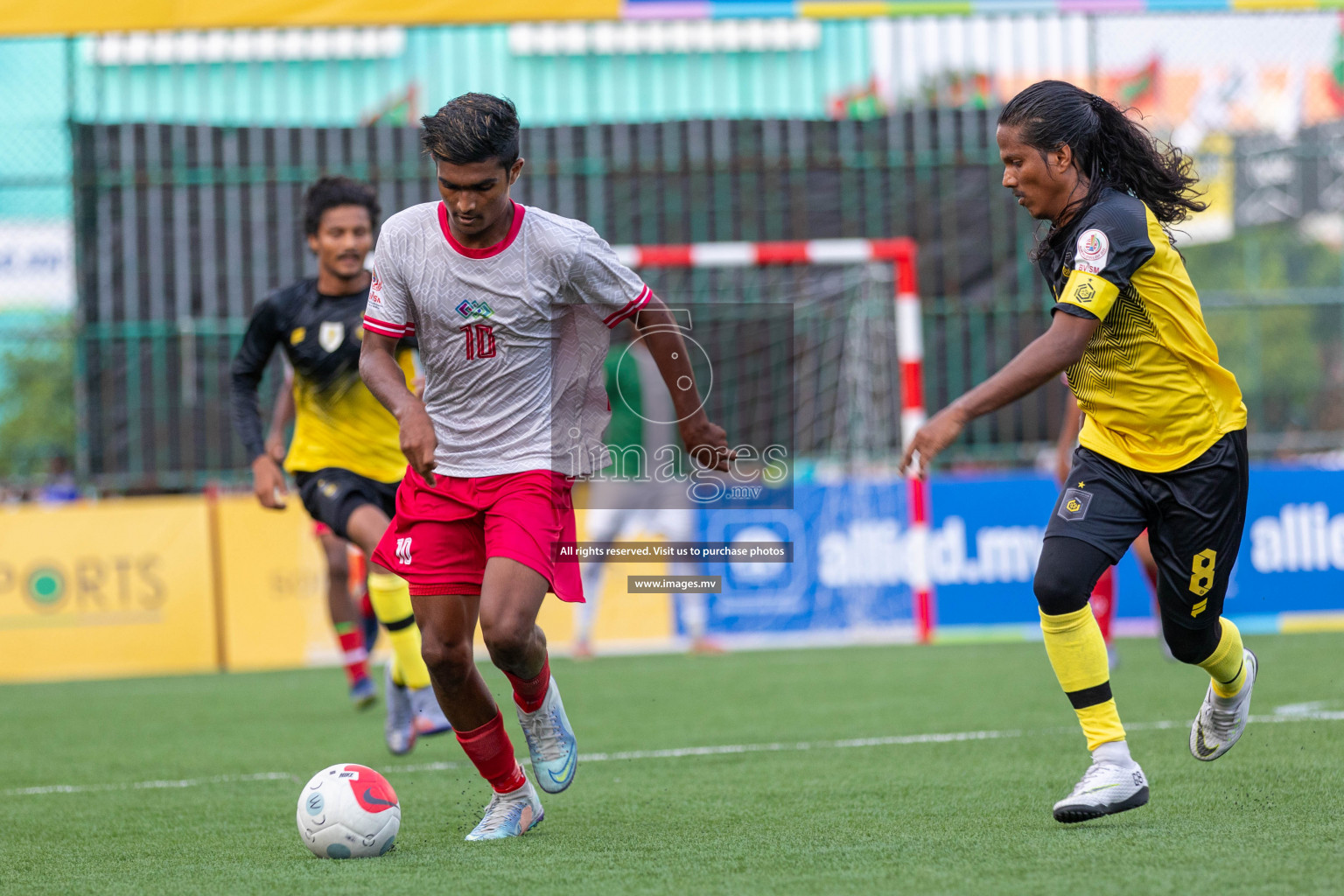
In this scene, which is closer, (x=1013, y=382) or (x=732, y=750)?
(x=1013, y=382)

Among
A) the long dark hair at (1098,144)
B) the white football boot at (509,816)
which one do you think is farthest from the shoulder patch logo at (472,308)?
the long dark hair at (1098,144)

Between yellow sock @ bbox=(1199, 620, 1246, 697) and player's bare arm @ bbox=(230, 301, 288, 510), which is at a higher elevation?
player's bare arm @ bbox=(230, 301, 288, 510)

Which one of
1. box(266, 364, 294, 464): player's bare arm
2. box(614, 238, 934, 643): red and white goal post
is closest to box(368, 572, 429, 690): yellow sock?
box(266, 364, 294, 464): player's bare arm

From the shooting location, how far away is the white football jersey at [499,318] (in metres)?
4.32

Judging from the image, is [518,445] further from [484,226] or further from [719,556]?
[719,556]

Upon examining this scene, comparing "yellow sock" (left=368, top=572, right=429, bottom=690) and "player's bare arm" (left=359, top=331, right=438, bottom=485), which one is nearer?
"player's bare arm" (left=359, top=331, right=438, bottom=485)

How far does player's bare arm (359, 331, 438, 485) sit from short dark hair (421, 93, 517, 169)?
1.82 feet

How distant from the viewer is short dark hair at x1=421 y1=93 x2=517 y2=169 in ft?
13.4

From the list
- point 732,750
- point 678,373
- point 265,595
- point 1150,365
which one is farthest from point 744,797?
point 265,595

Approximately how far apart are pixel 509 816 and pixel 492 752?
196 millimetres

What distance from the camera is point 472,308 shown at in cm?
433

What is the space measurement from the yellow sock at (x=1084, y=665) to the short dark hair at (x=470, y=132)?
76.1 inches

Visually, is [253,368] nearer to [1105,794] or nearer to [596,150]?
[1105,794]

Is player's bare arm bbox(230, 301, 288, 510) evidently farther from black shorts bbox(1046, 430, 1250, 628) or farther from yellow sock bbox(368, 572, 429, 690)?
black shorts bbox(1046, 430, 1250, 628)
